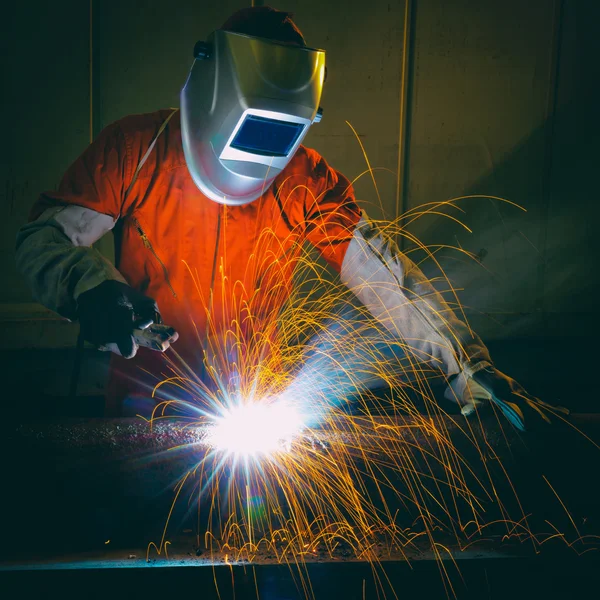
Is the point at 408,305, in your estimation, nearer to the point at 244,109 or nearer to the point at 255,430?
the point at 255,430

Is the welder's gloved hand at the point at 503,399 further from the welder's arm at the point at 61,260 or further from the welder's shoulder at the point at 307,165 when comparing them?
the welder's arm at the point at 61,260

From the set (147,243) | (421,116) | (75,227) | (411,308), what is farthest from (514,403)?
(421,116)

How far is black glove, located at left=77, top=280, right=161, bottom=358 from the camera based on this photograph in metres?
1.32

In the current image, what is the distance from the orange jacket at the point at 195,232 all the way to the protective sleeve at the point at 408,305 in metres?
Answer: 0.07

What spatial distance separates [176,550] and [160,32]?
328cm

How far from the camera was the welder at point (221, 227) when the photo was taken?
4.68 feet

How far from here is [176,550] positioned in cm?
117

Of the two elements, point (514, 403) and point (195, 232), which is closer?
point (514, 403)

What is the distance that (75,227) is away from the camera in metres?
1.54

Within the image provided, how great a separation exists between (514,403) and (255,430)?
0.71 m

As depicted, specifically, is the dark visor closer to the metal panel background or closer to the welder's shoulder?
the welder's shoulder

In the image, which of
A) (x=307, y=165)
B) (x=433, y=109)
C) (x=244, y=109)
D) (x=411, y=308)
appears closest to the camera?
(x=244, y=109)

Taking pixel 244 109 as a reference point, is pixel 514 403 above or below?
below

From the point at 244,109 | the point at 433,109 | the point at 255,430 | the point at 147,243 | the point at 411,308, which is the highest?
the point at 433,109
